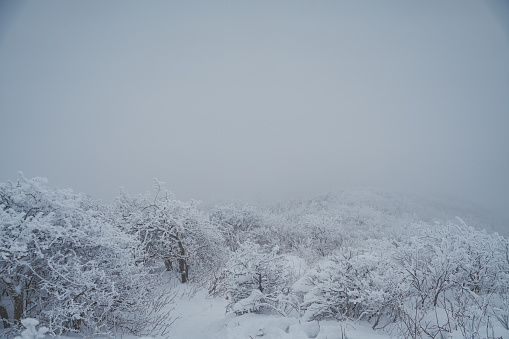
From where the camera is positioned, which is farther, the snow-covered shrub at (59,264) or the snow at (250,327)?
the snow-covered shrub at (59,264)

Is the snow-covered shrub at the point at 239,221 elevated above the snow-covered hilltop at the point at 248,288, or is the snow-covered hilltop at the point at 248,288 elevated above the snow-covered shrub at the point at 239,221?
the snow-covered hilltop at the point at 248,288

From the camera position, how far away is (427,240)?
772cm

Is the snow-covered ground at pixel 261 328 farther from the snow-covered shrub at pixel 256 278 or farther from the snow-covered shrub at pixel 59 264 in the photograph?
the snow-covered shrub at pixel 59 264

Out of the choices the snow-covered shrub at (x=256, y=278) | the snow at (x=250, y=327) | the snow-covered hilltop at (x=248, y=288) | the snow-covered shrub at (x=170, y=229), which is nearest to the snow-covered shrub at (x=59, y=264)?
the snow-covered hilltop at (x=248, y=288)

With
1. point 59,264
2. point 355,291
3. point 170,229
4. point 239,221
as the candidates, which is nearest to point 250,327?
point 355,291

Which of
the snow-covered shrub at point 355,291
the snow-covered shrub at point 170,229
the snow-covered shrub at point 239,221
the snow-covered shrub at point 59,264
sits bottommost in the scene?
the snow-covered shrub at point 239,221

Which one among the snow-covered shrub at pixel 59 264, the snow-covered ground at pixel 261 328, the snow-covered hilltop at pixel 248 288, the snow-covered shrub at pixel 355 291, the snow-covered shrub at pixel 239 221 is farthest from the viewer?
the snow-covered shrub at pixel 239 221

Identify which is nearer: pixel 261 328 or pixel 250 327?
pixel 261 328

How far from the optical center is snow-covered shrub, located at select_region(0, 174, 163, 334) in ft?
14.1

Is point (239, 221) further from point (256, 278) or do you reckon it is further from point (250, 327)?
point (250, 327)

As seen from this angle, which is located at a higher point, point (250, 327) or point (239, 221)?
point (250, 327)

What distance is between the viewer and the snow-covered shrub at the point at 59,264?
170 inches

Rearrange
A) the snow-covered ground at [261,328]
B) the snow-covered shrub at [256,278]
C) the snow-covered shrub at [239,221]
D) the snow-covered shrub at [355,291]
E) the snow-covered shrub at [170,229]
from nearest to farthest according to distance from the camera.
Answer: the snow-covered ground at [261,328] < the snow-covered shrub at [355,291] < the snow-covered shrub at [256,278] < the snow-covered shrub at [170,229] < the snow-covered shrub at [239,221]

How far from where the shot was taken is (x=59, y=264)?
4.76 metres
